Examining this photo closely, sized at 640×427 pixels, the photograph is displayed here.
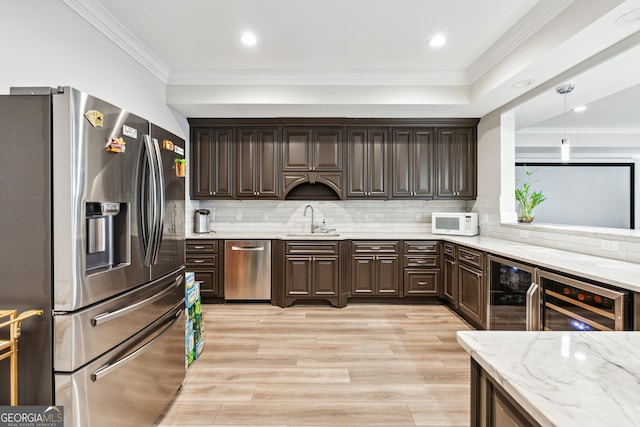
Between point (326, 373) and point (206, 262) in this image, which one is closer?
point (326, 373)

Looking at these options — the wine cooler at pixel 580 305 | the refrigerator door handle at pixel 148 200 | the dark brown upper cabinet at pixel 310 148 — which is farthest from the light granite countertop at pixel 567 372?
the dark brown upper cabinet at pixel 310 148

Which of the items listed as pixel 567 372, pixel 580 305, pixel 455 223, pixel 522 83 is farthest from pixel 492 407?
pixel 455 223

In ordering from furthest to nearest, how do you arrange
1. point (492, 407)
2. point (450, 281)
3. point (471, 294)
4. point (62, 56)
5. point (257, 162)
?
1. point (257, 162)
2. point (450, 281)
3. point (471, 294)
4. point (62, 56)
5. point (492, 407)

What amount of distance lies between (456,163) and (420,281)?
1.74 metres

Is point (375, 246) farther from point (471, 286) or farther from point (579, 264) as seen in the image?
point (579, 264)

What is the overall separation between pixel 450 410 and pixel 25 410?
2.16 meters

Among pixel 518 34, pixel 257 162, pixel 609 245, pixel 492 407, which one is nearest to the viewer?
pixel 492 407

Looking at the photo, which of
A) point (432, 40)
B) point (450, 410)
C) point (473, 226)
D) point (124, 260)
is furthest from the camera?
point (473, 226)

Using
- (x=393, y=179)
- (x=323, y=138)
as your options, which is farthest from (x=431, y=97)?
(x=323, y=138)

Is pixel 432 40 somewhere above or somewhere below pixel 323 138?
above

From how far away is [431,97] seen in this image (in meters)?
3.77

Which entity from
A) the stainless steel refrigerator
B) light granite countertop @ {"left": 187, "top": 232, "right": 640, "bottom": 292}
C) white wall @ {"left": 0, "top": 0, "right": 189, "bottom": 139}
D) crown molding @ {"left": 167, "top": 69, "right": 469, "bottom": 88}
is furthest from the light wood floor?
crown molding @ {"left": 167, "top": 69, "right": 469, "bottom": 88}

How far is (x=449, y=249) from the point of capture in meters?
3.94

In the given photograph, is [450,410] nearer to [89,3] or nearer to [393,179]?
[393,179]
